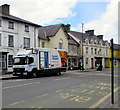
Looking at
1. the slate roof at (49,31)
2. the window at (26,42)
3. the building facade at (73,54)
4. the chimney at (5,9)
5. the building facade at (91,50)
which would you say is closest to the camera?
the chimney at (5,9)

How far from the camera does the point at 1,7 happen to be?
93.5 ft

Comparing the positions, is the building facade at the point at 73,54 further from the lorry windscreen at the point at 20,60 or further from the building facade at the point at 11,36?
the lorry windscreen at the point at 20,60

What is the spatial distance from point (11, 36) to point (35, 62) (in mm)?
8601

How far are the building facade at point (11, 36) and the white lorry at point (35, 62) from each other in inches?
214

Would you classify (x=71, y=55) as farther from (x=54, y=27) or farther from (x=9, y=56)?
(x=9, y=56)

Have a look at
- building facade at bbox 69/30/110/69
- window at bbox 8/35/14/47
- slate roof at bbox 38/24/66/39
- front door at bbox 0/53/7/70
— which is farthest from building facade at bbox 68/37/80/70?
front door at bbox 0/53/7/70

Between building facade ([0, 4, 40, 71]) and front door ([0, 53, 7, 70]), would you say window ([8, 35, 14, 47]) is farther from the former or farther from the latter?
front door ([0, 53, 7, 70])

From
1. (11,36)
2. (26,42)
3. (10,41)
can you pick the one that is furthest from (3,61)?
(26,42)

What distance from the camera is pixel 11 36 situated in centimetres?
2658

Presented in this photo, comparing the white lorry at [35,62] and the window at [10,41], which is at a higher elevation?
the window at [10,41]

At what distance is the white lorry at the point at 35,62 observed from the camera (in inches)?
770

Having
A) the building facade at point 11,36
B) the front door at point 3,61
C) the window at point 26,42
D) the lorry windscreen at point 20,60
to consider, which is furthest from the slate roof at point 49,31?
the lorry windscreen at point 20,60

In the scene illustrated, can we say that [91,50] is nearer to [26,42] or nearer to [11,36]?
[26,42]

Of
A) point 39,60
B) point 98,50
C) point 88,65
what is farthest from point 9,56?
point 98,50
